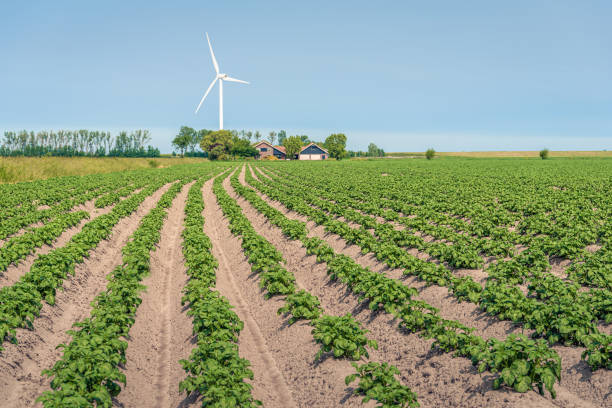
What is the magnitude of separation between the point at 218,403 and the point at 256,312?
15.5ft

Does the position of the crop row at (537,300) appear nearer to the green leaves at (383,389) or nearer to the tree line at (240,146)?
the green leaves at (383,389)

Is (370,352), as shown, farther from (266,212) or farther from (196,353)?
(266,212)

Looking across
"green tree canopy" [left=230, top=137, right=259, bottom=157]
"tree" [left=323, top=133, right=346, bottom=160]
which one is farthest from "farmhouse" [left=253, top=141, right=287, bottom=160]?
"tree" [left=323, top=133, right=346, bottom=160]

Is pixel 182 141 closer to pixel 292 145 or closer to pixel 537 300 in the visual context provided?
pixel 292 145

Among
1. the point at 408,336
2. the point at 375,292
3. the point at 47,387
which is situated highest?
the point at 375,292

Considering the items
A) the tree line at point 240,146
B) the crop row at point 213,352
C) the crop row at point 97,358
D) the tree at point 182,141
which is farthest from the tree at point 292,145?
the crop row at point 97,358

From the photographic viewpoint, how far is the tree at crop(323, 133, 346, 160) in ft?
420

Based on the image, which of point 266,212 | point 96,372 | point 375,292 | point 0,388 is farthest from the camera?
point 266,212

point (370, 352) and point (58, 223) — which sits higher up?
point (58, 223)

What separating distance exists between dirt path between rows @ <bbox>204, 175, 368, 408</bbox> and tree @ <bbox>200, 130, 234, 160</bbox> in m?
117

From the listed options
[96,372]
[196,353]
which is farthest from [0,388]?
[196,353]

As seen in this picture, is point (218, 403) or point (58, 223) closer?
point (218, 403)

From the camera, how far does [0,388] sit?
639 centimetres

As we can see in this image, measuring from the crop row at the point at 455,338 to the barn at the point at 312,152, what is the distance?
115 metres
